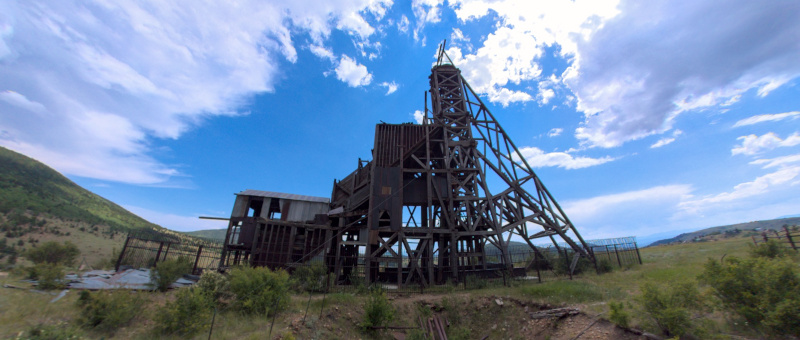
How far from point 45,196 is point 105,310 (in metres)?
63.2

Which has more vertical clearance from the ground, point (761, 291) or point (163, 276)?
point (761, 291)

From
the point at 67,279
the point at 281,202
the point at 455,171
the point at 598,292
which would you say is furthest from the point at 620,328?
the point at 281,202

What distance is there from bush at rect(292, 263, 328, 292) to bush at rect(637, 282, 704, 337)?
13171 mm

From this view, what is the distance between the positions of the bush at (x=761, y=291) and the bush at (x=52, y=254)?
25.0m

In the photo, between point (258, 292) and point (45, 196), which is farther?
point (45, 196)

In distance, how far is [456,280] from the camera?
15.9m

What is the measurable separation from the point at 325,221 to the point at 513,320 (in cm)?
1400

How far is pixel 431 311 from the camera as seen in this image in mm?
12047

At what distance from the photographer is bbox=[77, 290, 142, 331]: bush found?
23.8ft

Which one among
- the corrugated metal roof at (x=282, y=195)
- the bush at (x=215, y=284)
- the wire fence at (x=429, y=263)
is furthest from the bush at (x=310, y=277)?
the corrugated metal roof at (x=282, y=195)

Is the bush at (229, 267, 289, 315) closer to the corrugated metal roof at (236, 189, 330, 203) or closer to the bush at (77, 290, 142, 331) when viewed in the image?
the bush at (77, 290, 142, 331)

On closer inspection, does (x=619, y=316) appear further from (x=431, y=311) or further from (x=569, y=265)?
(x=569, y=265)

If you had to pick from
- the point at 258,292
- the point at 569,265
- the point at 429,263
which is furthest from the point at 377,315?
the point at 569,265

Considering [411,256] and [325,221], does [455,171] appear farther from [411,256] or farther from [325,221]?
[325,221]
